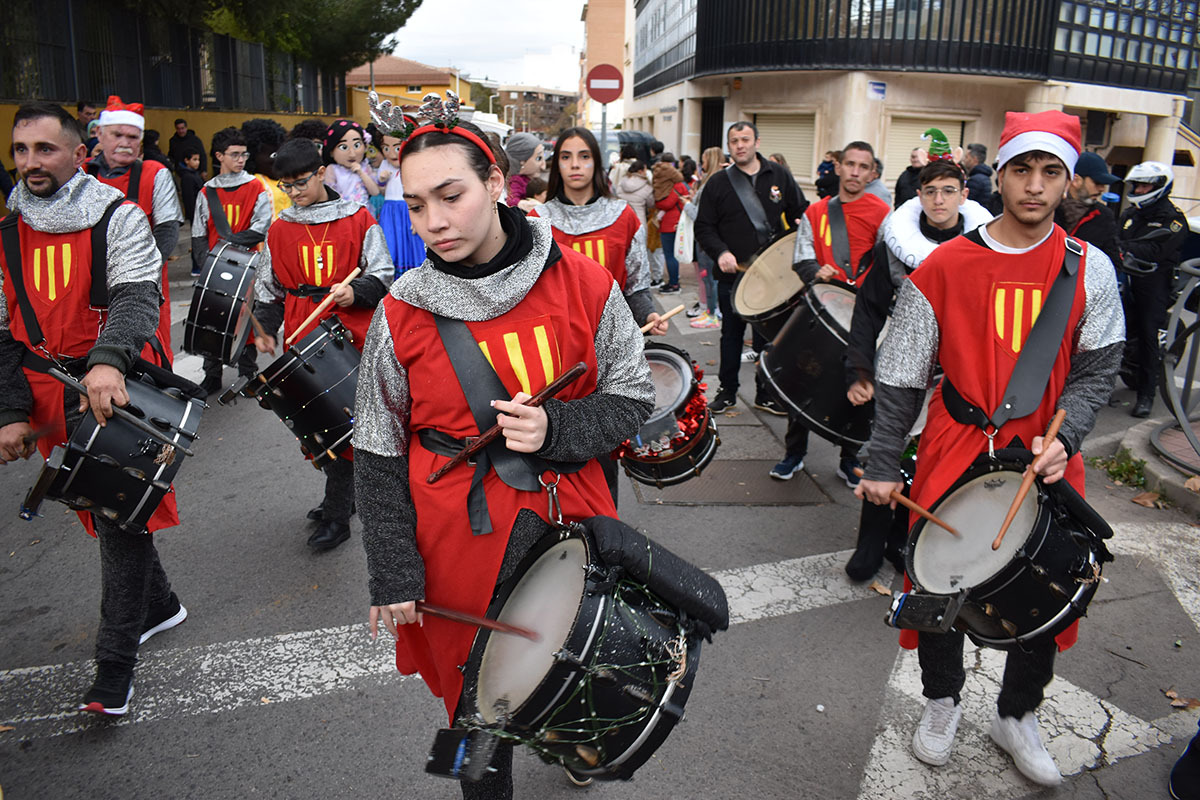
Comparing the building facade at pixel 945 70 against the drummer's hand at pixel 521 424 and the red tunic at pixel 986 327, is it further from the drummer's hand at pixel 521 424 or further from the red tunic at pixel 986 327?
the drummer's hand at pixel 521 424

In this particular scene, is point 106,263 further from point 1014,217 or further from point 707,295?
point 707,295

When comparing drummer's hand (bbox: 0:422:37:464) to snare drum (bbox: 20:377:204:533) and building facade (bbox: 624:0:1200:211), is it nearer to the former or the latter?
snare drum (bbox: 20:377:204:533)

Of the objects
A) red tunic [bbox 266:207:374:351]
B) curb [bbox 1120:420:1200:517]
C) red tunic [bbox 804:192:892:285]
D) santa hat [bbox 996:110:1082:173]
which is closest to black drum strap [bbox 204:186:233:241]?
red tunic [bbox 266:207:374:351]

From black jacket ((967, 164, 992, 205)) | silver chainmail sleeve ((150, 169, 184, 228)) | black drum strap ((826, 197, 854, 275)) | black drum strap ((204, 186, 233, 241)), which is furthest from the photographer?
black jacket ((967, 164, 992, 205))

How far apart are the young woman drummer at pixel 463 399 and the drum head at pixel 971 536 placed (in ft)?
3.62

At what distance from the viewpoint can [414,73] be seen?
6212 cm

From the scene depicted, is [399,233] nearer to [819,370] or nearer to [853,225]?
[853,225]

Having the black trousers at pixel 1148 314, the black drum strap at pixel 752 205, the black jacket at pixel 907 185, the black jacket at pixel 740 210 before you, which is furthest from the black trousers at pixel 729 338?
the black trousers at pixel 1148 314

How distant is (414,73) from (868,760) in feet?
214

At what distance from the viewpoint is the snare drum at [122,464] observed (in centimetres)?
286

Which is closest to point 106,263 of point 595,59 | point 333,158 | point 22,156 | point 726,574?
point 22,156

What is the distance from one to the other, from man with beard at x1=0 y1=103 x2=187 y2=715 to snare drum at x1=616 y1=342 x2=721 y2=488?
6.62 ft

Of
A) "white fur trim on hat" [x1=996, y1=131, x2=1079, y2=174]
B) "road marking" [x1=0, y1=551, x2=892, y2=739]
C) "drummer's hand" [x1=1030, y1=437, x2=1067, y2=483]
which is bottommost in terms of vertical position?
"road marking" [x1=0, y1=551, x2=892, y2=739]

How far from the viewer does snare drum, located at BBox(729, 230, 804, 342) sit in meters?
5.29
